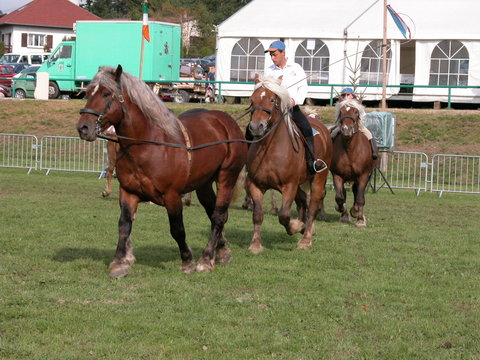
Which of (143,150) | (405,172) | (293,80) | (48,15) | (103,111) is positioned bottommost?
(405,172)

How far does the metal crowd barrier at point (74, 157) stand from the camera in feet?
79.2

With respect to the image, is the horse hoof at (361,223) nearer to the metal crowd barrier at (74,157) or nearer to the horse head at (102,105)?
the horse head at (102,105)

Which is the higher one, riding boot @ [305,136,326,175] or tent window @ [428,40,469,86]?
tent window @ [428,40,469,86]

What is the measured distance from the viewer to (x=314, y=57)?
1316 inches

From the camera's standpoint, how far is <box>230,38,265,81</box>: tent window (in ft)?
113

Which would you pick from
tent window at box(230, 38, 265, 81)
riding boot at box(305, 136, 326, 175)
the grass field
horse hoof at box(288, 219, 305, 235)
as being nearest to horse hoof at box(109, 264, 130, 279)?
the grass field

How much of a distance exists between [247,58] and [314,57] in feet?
9.78

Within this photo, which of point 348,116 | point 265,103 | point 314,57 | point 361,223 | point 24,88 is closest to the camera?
point 265,103

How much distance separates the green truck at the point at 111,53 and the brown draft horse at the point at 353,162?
2476 cm

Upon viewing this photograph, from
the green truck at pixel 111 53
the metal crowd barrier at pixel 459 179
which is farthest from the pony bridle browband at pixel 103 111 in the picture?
the green truck at pixel 111 53

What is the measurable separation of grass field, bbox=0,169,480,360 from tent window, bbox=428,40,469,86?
758 inches

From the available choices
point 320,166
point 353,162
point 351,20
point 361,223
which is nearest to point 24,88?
point 351,20

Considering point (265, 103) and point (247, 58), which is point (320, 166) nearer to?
point (265, 103)

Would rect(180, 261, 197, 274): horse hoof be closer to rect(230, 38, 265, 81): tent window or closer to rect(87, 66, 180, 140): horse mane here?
rect(87, 66, 180, 140): horse mane
